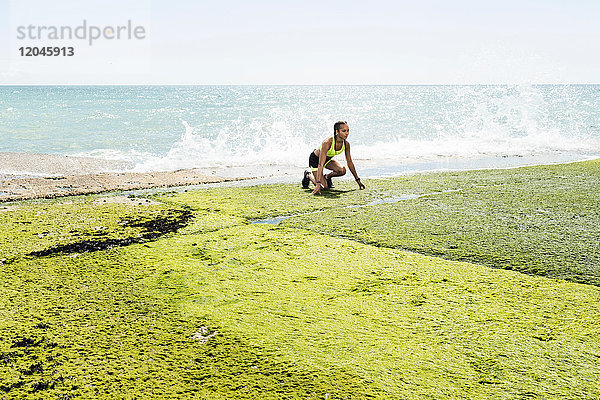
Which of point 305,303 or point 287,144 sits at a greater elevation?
point 287,144

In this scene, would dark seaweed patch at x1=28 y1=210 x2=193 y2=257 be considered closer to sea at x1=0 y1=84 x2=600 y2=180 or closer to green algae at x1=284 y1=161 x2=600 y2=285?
green algae at x1=284 y1=161 x2=600 y2=285

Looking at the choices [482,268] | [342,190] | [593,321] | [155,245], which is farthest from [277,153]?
[593,321]

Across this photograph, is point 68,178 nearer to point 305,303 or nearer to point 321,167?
point 321,167

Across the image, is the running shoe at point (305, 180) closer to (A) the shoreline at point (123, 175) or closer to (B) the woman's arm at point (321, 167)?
(B) the woman's arm at point (321, 167)

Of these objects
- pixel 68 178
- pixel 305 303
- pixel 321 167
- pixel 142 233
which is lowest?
pixel 305 303

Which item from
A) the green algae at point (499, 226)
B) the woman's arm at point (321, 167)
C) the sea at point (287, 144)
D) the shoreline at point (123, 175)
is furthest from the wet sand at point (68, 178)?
the green algae at point (499, 226)

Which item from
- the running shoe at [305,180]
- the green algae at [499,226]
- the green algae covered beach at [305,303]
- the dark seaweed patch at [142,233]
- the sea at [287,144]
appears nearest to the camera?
the green algae covered beach at [305,303]

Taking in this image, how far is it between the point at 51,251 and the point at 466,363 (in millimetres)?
4098

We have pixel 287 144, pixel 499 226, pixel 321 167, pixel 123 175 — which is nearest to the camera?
pixel 499 226

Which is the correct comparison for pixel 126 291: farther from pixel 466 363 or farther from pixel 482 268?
pixel 482 268

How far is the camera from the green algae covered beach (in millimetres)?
2764

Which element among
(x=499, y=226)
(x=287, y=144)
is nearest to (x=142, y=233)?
(x=499, y=226)

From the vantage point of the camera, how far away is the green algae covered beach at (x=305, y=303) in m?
2.76

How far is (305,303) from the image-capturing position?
376cm
